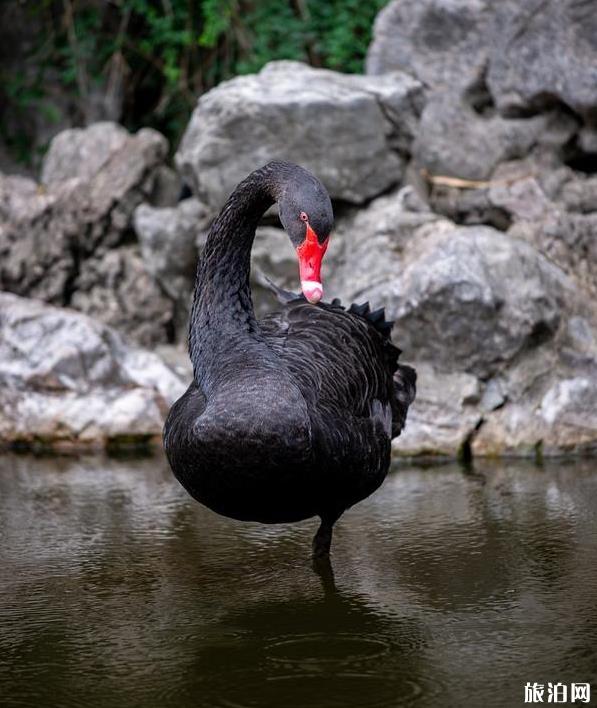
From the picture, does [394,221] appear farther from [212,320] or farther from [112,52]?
[112,52]

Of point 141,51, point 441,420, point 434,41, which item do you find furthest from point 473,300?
point 141,51

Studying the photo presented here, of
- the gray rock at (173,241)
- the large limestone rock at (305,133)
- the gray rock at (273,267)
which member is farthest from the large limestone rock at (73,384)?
the large limestone rock at (305,133)

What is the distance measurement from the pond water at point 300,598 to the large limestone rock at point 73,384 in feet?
2.85

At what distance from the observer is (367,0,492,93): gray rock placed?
22.9ft

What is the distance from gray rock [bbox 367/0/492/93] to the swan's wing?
3.42 metres

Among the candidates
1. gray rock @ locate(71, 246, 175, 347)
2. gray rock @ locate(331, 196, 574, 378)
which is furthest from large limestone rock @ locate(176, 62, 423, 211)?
gray rock @ locate(331, 196, 574, 378)

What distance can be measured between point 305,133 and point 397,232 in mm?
820

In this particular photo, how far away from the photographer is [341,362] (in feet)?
11.7

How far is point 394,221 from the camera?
19.6ft

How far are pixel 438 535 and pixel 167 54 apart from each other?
6019 mm

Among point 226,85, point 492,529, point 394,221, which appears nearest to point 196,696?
point 492,529

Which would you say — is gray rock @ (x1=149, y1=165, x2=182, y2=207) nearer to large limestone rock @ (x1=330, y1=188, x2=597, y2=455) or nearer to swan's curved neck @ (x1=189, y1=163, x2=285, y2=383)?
large limestone rock @ (x1=330, y1=188, x2=597, y2=455)

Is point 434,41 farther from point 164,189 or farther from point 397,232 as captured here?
point 164,189

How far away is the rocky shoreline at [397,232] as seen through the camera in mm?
5277
